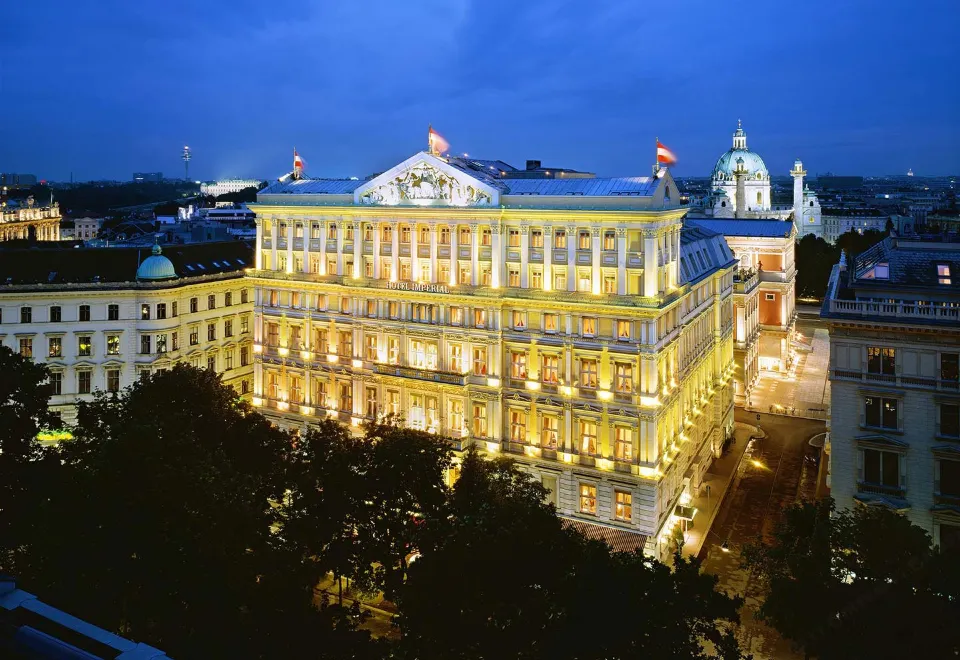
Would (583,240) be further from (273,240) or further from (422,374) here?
(273,240)

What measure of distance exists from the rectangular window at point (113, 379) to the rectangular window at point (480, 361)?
133ft

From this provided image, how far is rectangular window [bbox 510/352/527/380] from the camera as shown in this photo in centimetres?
6450

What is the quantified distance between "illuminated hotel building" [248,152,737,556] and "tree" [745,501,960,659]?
2266 centimetres

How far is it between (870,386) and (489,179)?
3485 cm

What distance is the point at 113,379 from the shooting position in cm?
7994

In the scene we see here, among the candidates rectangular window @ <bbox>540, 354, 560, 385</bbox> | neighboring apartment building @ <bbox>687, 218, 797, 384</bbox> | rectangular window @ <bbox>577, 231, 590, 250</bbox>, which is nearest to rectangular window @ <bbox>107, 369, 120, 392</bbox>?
rectangular window @ <bbox>540, 354, 560, 385</bbox>

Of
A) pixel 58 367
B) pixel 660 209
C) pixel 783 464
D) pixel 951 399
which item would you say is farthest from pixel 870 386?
pixel 58 367

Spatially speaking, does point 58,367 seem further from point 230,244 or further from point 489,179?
point 489,179

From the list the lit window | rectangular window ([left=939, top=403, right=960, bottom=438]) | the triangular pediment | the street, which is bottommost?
the street

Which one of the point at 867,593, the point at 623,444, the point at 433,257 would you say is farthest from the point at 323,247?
the point at 867,593

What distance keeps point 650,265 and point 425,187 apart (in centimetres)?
2183

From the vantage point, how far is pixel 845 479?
50.4 meters

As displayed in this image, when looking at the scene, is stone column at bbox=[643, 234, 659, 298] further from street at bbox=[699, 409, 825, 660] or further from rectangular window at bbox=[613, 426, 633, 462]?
street at bbox=[699, 409, 825, 660]

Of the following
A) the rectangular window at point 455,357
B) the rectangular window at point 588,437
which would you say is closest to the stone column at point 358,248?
the rectangular window at point 455,357
